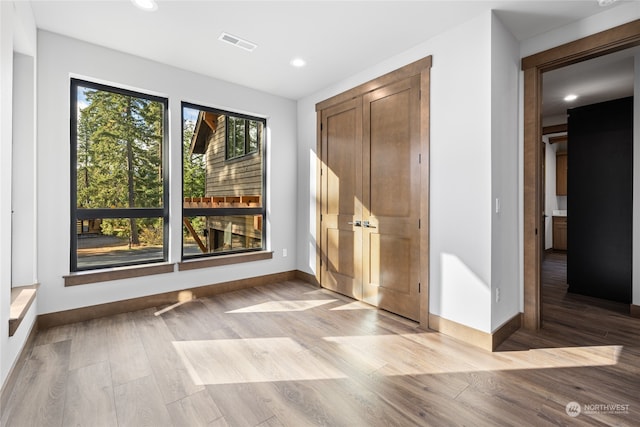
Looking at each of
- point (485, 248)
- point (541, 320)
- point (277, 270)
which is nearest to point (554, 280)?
point (541, 320)

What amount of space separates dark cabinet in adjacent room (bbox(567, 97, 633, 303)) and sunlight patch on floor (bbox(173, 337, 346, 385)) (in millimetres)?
3681

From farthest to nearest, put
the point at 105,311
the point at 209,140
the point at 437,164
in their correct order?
the point at 209,140
the point at 105,311
the point at 437,164

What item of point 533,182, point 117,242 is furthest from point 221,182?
point 533,182

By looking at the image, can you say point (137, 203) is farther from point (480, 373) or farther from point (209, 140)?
point (480, 373)

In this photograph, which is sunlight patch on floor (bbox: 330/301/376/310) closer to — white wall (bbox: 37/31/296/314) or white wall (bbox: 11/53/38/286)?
white wall (bbox: 37/31/296/314)

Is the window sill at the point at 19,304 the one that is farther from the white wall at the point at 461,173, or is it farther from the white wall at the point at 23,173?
the white wall at the point at 461,173

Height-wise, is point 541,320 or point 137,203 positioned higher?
point 137,203

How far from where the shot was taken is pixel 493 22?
8.14 feet

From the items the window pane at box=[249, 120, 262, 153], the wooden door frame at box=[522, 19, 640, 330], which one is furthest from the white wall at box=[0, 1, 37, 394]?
the wooden door frame at box=[522, 19, 640, 330]

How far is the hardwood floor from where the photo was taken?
1.70m

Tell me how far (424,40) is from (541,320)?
111 inches

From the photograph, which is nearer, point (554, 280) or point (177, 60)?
point (177, 60)

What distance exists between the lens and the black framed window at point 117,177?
10.2ft

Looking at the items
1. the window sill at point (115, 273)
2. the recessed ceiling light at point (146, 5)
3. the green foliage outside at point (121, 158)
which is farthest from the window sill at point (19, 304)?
the recessed ceiling light at point (146, 5)
